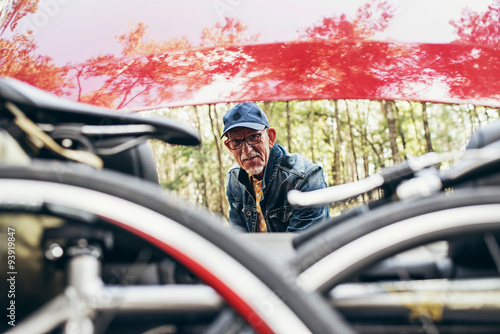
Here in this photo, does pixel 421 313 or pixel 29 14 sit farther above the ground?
pixel 29 14

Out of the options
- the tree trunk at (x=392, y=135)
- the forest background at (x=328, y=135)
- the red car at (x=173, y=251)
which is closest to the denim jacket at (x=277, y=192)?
the red car at (x=173, y=251)

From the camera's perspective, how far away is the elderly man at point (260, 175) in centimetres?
223

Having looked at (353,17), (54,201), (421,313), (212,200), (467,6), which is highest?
(212,200)

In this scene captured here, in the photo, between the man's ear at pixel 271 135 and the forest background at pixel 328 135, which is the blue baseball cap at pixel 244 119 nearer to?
the man's ear at pixel 271 135

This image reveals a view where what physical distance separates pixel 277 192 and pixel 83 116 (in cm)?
151

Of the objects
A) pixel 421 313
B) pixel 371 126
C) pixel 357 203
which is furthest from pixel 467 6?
pixel 371 126

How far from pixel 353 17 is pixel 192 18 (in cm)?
90

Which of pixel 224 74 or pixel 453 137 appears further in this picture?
pixel 453 137

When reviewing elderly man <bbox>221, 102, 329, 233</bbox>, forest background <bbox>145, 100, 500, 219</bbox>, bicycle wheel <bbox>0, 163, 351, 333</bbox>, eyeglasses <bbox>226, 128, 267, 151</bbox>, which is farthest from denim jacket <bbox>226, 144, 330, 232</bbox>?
forest background <bbox>145, 100, 500, 219</bbox>

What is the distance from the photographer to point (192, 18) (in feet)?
7.63

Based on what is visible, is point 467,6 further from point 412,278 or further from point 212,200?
point 212,200

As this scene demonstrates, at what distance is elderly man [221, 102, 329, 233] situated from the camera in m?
2.23

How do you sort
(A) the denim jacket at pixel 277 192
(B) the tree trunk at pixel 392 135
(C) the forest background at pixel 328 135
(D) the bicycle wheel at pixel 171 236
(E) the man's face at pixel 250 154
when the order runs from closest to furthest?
(D) the bicycle wheel at pixel 171 236 < (A) the denim jacket at pixel 277 192 < (E) the man's face at pixel 250 154 < (B) the tree trunk at pixel 392 135 < (C) the forest background at pixel 328 135

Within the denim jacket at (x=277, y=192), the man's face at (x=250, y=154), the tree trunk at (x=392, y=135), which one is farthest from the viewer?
the tree trunk at (x=392, y=135)
